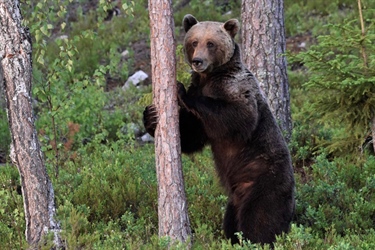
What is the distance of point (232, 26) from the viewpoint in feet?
19.9

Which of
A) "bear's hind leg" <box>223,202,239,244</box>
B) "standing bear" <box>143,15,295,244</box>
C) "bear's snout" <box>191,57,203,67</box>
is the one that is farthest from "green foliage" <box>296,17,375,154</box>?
"bear's hind leg" <box>223,202,239,244</box>

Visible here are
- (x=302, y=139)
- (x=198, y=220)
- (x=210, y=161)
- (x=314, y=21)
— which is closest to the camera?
(x=198, y=220)

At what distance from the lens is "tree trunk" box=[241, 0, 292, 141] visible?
8391 millimetres

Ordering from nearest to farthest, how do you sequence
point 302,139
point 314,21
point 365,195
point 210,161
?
point 365,195 < point 210,161 < point 302,139 < point 314,21

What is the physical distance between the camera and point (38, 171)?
5.36 m

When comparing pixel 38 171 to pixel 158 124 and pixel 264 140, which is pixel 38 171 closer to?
pixel 158 124

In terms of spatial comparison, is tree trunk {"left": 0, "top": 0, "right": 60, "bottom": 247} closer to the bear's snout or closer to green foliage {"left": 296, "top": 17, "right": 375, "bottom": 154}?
the bear's snout

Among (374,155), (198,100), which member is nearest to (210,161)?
(374,155)

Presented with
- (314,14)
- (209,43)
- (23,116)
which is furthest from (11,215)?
(314,14)

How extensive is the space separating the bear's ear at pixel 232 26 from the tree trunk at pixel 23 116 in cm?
195

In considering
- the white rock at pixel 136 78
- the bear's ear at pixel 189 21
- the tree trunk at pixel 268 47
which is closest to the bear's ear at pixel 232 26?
the bear's ear at pixel 189 21

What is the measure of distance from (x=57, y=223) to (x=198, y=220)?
1.49m

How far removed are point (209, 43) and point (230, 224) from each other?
1.81 m

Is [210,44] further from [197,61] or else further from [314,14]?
[314,14]
